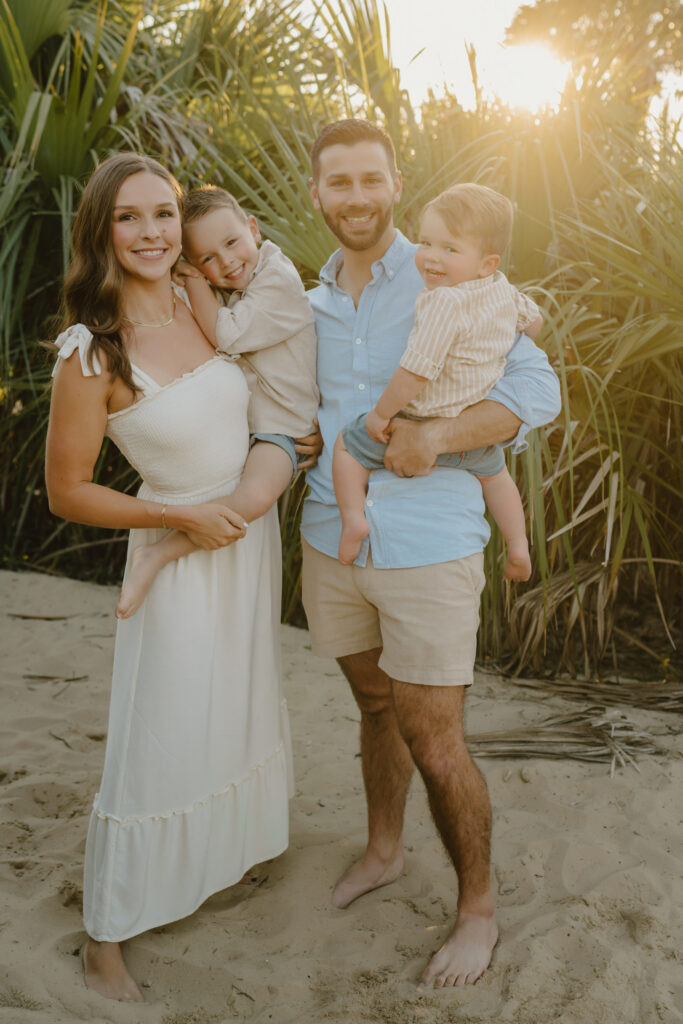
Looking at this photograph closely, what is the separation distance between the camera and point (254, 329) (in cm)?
236

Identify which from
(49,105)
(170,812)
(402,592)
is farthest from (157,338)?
(49,105)

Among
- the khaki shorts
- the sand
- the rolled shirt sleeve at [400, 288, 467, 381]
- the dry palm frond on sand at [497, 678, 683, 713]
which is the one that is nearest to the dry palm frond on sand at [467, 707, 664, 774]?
the sand

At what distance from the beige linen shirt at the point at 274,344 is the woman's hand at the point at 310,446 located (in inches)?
0.8

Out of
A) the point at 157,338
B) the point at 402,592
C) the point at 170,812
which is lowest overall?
the point at 170,812

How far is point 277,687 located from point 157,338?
1.07 metres

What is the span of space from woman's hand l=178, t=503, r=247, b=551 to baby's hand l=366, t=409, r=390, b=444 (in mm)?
403

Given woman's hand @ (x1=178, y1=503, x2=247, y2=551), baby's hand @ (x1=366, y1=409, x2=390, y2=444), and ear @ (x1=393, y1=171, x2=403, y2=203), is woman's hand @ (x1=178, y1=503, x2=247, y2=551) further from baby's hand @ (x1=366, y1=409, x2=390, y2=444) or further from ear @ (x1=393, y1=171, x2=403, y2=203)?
ear @ (x1=393, y1=171, x2=403, y2=203)

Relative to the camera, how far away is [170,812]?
235cm

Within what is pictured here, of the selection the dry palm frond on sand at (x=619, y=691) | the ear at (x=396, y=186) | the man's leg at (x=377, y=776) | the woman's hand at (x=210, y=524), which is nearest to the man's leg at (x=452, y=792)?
the man's leg at (x=377, y=776)

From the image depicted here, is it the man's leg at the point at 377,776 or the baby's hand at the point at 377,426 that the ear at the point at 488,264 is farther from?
the man's leg at the point at 377,776

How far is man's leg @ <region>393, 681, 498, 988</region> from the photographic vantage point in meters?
2.33

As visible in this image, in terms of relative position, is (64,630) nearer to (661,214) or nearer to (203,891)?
(203,891)

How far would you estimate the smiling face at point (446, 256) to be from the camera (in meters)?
2.16

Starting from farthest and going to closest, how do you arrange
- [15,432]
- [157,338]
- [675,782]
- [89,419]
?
1. [15,432]
2. [675,782]
3. [157,338]
4. [89,419]
